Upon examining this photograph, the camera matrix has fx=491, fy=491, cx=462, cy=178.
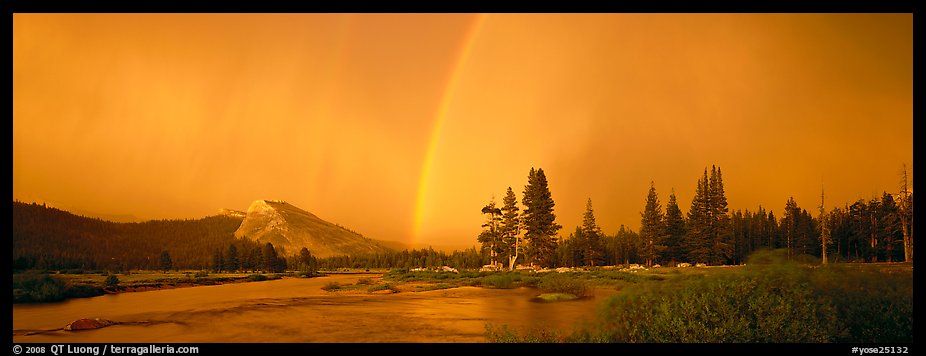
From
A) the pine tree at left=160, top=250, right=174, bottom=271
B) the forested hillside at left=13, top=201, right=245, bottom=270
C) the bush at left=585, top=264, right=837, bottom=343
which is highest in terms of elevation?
the bush at left=585, top=264, right=837, bottom=343

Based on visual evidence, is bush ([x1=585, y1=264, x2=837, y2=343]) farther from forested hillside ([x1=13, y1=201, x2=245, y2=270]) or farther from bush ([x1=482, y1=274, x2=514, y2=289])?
forested hillside ([x1=13, y1=201, x2=245, y2=270])

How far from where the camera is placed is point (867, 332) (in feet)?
59.0

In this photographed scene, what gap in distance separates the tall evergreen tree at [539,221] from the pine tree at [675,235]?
879 inches

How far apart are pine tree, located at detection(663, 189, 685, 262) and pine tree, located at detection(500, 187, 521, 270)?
26.7 meters

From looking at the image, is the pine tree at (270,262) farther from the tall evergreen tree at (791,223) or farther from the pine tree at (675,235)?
the tall evergreen tree at (791,223)

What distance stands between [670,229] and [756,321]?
236 ft

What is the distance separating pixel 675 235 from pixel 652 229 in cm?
455

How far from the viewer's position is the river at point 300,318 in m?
25.6

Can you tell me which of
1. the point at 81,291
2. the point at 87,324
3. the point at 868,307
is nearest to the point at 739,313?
the point at 868,307

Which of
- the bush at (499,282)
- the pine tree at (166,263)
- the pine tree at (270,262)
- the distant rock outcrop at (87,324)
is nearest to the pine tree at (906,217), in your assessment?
the bush at (499,282)

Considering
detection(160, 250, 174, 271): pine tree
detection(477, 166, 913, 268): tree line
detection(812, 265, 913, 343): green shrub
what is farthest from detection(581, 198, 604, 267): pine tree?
detection(160, 250, 174, 271): pine tree

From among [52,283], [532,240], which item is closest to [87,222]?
[52,283]

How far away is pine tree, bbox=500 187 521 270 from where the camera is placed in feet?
252
